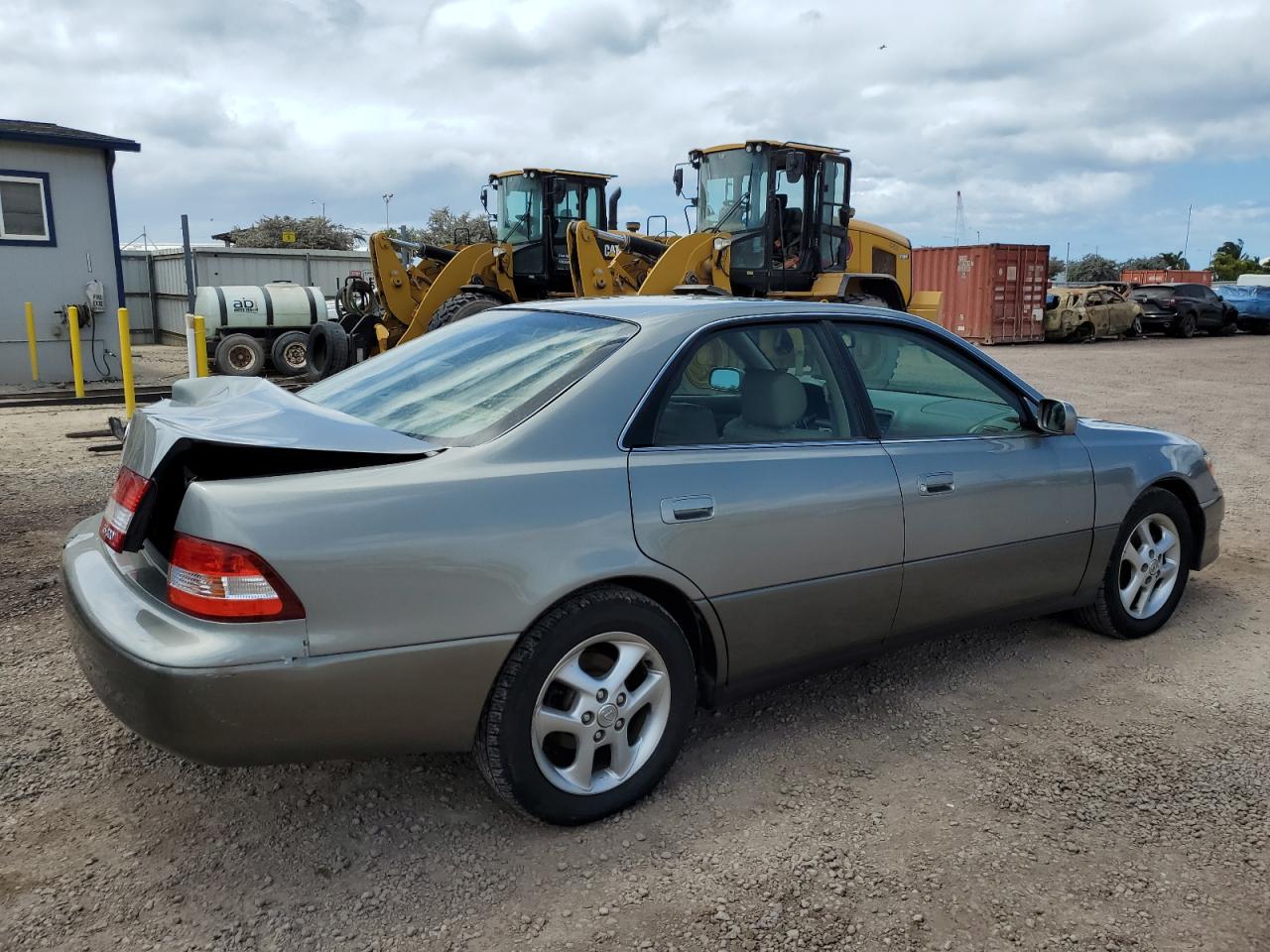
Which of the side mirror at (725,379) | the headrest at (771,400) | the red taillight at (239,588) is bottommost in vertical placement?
the red taillight at (239,588)

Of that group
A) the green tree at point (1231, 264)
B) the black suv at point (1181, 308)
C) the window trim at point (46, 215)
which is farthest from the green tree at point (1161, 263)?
the window trim at point (46, 215)

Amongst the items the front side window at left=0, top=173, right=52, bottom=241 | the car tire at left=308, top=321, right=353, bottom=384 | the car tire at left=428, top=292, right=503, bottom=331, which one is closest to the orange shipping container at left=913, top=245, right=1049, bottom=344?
the car tire at left=428, top=292, right=503, bottom=331

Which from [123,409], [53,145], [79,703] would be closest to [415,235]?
[53,145]

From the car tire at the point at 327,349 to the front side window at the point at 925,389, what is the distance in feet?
38.3

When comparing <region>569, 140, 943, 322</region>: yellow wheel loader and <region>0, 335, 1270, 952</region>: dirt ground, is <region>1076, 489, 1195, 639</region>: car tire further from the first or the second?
<region>569, 140, 943, 322</region>: yellow wheel loader

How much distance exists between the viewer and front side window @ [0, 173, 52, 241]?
14938mm

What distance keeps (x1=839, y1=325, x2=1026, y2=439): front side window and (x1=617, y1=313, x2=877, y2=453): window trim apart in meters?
0.08

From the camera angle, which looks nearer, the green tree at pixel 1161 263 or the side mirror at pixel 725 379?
the side mirror at pixel 725 379

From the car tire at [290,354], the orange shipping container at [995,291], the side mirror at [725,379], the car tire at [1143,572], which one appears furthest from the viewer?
the orange shipping container at [995,291]

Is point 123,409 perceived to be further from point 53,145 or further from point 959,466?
Result: point 959,466

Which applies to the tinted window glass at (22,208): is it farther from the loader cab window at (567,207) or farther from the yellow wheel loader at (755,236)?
the yellow wheel loader at (755,236)

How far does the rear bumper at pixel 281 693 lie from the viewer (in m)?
2.42

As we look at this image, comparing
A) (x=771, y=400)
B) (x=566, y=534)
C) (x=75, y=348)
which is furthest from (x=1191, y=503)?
(x=75, y=348)

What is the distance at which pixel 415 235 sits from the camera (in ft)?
165
